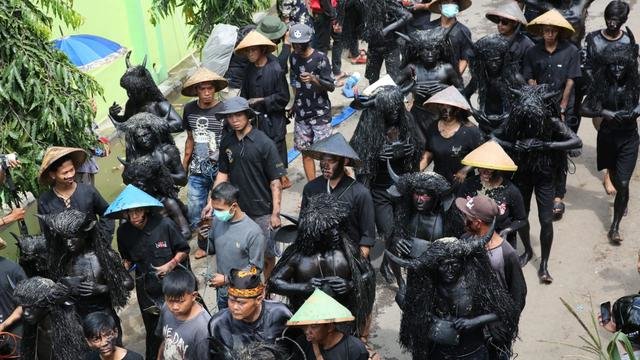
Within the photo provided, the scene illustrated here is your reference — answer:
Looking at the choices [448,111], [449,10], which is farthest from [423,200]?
[449,10]

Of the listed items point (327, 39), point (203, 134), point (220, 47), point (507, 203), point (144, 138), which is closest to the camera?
point (507, 203)

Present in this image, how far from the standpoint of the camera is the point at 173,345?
19.2ft

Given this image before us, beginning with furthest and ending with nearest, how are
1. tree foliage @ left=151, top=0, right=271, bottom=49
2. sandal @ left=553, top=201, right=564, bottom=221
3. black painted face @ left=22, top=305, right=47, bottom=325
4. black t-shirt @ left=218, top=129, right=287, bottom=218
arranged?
tree foliage @ left=151, top=0, right=271, bottom=49
sandal @ left=553, top=201, right=564, bottom=221
black t-shirt @ left=218, top=129, right=287, bottom=218
black painted face @ left=22, top=305, right=47, bottom=325

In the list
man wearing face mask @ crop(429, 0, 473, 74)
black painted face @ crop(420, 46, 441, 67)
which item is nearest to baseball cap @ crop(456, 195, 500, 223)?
black painted face @ crop(420, 46, 441, 67)

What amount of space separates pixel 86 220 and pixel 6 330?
3.22 ft

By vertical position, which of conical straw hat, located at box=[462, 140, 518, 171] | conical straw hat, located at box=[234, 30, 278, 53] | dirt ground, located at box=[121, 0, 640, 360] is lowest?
dirt ground, located at box=[121, 0, 640, 360]

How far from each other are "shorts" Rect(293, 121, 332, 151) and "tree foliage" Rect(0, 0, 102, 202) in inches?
103

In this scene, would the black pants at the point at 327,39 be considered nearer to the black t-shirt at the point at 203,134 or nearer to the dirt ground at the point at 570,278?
the dirt ground at the point at 570,278

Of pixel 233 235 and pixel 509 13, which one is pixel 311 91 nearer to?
pixel 509 13

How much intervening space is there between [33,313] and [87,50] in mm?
4696

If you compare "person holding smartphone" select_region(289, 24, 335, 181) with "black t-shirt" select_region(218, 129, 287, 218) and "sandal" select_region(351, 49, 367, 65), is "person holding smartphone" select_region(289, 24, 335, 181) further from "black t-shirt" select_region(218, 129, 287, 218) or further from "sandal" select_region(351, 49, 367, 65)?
"sandal" select_region(351, 49, 367, 65)

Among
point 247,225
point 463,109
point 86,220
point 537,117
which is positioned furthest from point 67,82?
point 537,117

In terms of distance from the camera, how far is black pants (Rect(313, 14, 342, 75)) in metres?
13.3

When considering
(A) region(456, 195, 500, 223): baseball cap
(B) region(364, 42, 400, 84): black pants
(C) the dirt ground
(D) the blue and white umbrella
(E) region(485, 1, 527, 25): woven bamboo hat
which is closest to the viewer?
(A) region(456, 195, 500, 223): baseball cap
